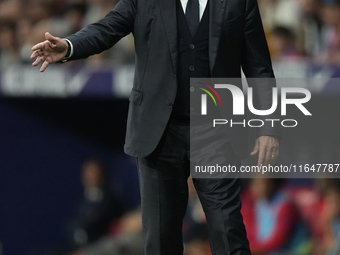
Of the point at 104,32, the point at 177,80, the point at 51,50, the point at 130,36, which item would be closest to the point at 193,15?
the point at 177,80

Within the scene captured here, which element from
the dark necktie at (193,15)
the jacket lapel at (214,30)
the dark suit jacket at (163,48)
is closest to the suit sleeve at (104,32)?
the dark suit jacket at (163,48)

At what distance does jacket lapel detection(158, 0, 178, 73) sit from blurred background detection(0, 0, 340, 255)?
2406 millimetres

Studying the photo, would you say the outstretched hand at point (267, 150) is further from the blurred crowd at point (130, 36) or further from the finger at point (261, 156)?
the blurred crowd at point (130, 36)

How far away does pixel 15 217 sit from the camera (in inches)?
288

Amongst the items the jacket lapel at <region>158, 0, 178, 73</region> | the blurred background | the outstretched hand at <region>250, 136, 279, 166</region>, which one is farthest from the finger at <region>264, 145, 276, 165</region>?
the blurred background

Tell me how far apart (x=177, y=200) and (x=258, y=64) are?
0.75 metres

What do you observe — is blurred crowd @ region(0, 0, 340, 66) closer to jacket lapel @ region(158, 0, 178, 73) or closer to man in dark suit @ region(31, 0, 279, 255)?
man in dark suit @ region(31, 0, 279, 255)

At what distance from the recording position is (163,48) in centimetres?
297

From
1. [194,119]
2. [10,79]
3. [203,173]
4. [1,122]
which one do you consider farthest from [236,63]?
[1,122]

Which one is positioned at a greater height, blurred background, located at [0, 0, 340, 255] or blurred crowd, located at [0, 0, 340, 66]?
blurred crowd, located at [0, 0, 340, 66]

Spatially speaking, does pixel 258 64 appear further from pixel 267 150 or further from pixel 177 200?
pixel 177 200

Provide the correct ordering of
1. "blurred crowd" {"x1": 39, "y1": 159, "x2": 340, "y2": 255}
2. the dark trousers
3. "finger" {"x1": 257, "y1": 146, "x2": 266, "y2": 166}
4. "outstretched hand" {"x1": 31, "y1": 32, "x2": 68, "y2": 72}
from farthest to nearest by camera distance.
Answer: "blurred crowd" {"x1": 39, "y1": 159, "x2": 340, "y2": 255} < "finger" {"x1": 257, "y1": 146, "x2": 266, "y2": 166} < the dark trousers < "outstretched hand" {"x1": 31, "y1": 32, "x2": 68, "y2": 72}

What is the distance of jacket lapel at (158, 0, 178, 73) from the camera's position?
2.94 m

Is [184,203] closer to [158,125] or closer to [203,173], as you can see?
[203,173]
